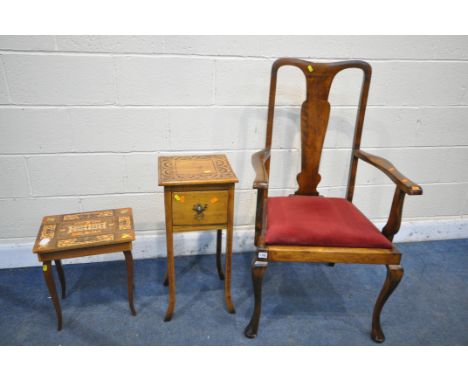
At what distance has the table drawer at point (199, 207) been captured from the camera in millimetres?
1416

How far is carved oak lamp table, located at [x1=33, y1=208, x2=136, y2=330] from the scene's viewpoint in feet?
4.71

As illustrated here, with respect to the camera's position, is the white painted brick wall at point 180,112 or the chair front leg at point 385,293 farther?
the white painted brick wall at point 180,112

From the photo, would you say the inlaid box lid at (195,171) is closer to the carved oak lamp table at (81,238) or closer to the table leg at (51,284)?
the carved oak lamp table at (81,238)

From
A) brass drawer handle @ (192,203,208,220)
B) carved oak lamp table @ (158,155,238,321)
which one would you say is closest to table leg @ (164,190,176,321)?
carved oak lamp table @ (158,155,238,321)

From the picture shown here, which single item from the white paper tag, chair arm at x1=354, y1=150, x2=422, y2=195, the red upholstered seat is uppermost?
chair arm at x1=354, y1=150, x2=422, y2=195

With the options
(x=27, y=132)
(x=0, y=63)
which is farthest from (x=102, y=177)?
(x=0, y=63)

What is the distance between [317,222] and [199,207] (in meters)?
0.50

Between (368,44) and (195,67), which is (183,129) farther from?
(368,44)

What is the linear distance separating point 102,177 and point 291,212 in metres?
1.02

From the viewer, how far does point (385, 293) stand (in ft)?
4.81

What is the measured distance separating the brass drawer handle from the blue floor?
0.53 m

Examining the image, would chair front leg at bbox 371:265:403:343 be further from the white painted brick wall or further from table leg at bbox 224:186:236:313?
the white painted brick wall

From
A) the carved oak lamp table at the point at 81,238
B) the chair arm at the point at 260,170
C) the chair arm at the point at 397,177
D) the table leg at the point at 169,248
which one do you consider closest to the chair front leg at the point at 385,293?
the chair arm at the point at 397,177

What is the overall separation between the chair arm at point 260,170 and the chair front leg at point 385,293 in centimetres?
62
